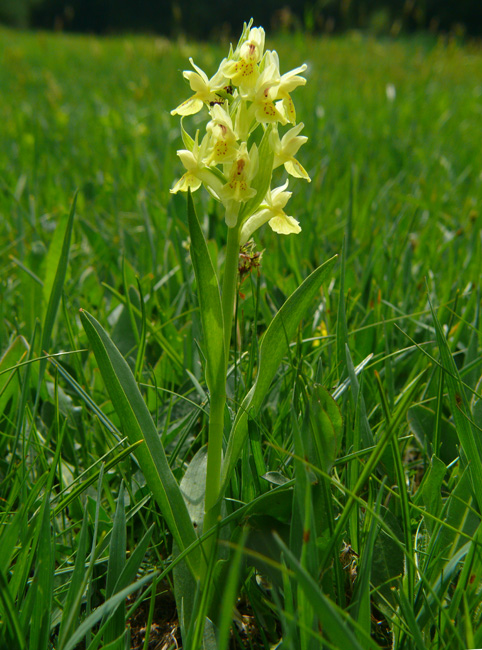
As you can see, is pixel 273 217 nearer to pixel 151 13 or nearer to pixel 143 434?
pixel 143 434

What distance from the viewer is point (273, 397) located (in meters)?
0.93

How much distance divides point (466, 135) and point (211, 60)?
110 inches

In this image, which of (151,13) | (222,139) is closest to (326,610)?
(222,139)

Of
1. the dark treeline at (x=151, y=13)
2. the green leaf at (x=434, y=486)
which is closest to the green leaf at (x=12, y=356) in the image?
the green leaf at (x=434, y=486)

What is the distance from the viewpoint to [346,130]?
305 cm

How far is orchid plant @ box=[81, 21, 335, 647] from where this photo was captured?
60 cm

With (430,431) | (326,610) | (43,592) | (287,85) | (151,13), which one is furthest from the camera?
(151,13)

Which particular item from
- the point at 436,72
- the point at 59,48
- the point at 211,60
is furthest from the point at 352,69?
the point at 59,48

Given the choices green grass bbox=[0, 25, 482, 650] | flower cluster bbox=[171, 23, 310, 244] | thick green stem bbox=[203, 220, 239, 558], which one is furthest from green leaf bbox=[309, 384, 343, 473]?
flower cluster bbox=[171, 23, 310, 244]

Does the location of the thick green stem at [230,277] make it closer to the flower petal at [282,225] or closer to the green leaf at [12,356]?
the flower petal at [282,225]

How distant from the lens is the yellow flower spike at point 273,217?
26.2 inches

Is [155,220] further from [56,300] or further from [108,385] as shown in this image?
[108,385]

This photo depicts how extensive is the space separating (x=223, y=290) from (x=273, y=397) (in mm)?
344

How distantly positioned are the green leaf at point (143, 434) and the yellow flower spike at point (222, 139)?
0.23 metres
